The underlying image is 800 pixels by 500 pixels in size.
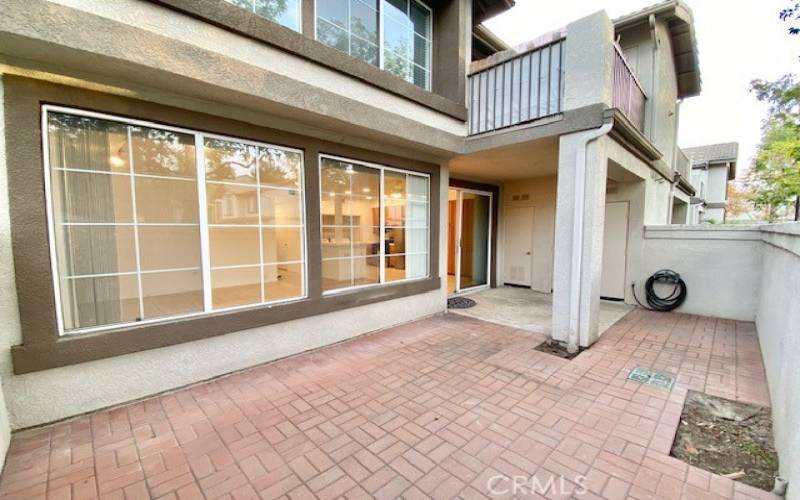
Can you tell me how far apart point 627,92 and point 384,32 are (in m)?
4.22

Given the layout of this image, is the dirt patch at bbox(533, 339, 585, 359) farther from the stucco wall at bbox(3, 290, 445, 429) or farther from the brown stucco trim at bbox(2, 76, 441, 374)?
the brown stucco trim at bbox(2, 76, 441, 374)

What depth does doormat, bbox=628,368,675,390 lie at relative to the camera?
326 centimetres

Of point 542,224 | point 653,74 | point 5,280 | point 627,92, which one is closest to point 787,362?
point 627,92

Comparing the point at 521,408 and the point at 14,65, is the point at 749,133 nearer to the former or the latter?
the point at 521,408

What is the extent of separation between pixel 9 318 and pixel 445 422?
3555 millimetres

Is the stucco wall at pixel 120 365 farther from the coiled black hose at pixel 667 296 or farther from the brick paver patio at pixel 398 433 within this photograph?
the coiled black hose at pixel 667 296

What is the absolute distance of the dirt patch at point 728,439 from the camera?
214 centimetres

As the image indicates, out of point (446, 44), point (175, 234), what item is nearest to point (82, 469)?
point (175, 234)

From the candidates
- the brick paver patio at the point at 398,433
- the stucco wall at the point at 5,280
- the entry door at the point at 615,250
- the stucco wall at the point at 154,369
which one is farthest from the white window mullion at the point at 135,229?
the entry door at the point at 615,250

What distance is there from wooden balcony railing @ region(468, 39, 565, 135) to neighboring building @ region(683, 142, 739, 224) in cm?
1825

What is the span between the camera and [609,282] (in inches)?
274

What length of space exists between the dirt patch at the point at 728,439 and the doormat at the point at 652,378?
24 centimetres

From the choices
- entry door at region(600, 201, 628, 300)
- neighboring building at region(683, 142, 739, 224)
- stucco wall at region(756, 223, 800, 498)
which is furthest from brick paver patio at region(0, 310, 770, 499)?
neighboring building at region(683, 142, 739, 224)

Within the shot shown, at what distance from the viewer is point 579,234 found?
162 inches
